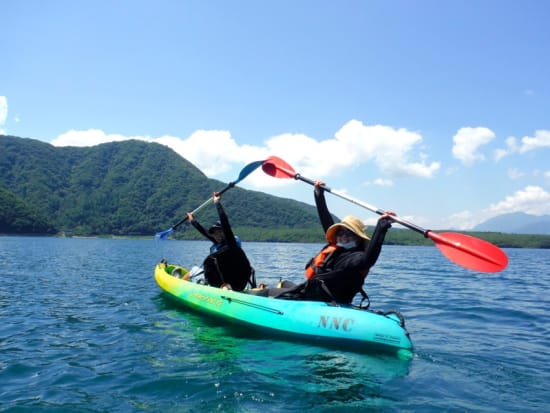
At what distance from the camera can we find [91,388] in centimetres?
495

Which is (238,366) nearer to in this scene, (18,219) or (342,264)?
(342,264)

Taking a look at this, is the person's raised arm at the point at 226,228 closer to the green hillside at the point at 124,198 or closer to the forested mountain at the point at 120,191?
the green hillside at the point at 124,198

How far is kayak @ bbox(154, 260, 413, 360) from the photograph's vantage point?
6355 millimetres

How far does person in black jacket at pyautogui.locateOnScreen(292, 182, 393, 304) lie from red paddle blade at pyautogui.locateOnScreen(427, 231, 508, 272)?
3.74 feet

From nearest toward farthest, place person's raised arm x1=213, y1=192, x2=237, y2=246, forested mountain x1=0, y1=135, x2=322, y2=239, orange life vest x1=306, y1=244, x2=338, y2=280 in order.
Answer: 1. orange life vest x1=306, y1=244, x2=338, y2=280
2. person's raised arm x1=213, y1=192, x2=237, y2=246
3. forested mountain x1=0, y1=135, x2=322, y2=239

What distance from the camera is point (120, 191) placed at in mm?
145375

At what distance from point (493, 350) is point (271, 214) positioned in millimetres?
145992

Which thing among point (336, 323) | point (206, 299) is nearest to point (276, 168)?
point (206, 299)

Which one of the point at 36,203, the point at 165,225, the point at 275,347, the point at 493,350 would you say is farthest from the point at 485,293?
the point at 36,203

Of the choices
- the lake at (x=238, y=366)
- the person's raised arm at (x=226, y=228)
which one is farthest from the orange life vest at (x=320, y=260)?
the person's raised arm at (x=226, y=228)

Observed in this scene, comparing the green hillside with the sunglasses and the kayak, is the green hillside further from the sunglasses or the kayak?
the sunglasses

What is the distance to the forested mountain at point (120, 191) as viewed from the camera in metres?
123

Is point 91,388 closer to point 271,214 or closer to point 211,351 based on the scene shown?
point 211,351

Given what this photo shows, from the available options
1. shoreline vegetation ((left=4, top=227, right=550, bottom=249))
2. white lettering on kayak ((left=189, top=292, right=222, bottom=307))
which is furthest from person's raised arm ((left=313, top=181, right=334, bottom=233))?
shoreline vegetation ((left=4, top=227, right=550, bottom=249))
